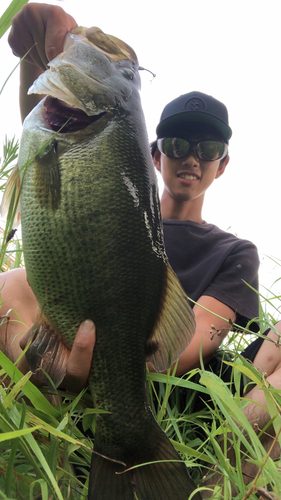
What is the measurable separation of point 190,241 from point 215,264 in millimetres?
300

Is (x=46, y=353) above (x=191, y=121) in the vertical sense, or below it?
below

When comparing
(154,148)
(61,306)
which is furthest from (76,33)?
(154,148)

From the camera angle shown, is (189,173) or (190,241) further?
(189,173)

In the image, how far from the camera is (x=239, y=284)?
2.07m

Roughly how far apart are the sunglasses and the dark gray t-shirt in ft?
1.60

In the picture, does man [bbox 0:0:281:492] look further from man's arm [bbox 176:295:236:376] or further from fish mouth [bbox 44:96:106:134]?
fish mouth [bbox 44:96:106:134]

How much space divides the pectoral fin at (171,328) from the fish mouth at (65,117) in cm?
58

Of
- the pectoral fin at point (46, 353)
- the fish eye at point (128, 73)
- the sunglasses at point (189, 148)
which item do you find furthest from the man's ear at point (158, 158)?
the pectoral fin at point (46, 353)

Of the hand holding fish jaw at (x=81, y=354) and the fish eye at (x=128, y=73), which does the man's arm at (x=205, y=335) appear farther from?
the fish eye at (x=128, y=73)

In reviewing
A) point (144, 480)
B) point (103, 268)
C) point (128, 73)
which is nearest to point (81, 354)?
point (103, 268)

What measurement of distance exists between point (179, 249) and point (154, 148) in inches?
39.5

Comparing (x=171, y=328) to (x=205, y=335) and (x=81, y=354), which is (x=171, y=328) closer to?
(x=81, y=354)

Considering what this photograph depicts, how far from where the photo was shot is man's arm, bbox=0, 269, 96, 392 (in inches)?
43.1

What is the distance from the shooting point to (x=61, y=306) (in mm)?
1111
